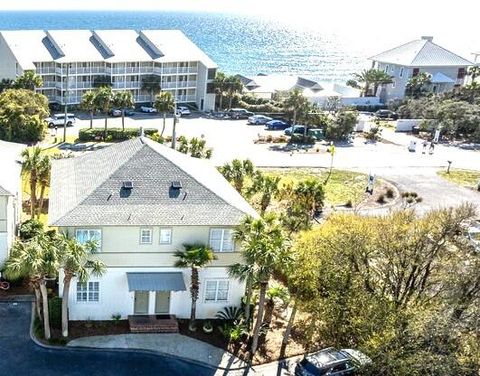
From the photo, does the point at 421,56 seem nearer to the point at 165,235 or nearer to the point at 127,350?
the point at 165,235

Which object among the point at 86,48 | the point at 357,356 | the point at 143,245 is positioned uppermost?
the point at 86,48

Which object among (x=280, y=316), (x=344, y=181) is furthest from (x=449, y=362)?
(x=344, y=181)

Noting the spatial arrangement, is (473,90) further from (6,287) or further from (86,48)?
(6,287)

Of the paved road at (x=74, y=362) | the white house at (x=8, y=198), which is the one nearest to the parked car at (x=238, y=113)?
the white house at (x=8, y=198)

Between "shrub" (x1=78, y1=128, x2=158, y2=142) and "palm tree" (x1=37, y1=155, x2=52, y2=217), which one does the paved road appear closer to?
"palm tree" (x1=37, y1=155, x2=52, y2=217)

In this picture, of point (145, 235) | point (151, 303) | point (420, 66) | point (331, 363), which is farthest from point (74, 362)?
point (420, 66)

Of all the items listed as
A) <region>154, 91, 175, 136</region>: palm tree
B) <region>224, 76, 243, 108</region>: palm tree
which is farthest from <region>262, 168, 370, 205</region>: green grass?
<region>224, 76, 243, 108</region>: palm tree
